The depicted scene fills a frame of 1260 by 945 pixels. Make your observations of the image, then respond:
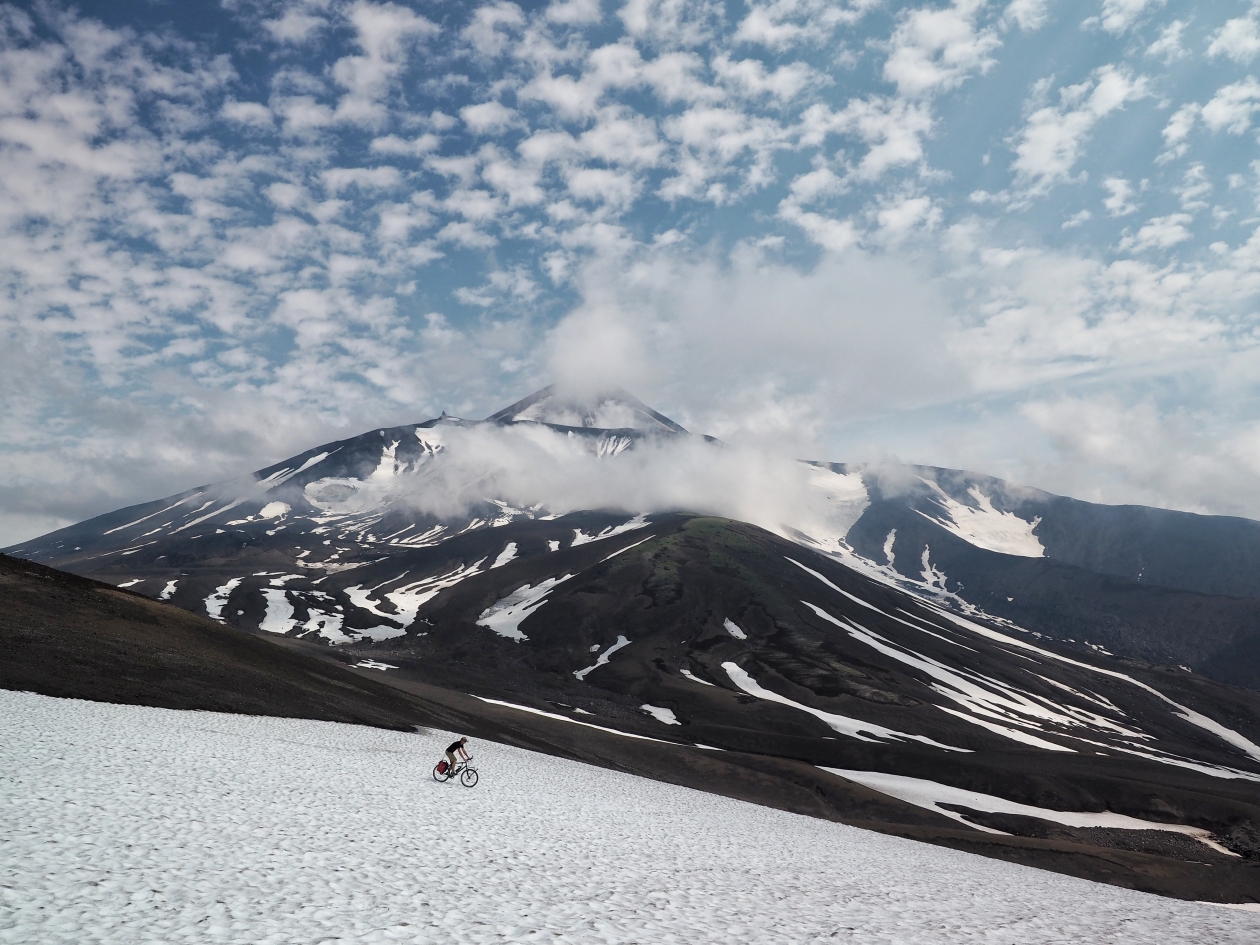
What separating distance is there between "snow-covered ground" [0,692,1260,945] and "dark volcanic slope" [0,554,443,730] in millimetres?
7026

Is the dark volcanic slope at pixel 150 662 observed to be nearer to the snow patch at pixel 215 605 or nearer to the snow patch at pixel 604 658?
the snow patch at pixel 604 658

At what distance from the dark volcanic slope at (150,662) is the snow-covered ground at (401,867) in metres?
7.03

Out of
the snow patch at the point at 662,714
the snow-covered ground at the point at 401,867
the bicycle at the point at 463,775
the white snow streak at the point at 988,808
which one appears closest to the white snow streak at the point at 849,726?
the white snow streak at the point at 988,808

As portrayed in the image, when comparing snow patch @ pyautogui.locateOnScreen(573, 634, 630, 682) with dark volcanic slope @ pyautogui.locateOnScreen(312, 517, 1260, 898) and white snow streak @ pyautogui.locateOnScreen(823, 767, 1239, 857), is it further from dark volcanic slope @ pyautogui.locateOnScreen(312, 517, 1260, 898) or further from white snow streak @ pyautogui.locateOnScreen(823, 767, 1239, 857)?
white snow streak @ pyautogui.locateOnScreen(823, 767, 1239, 857)

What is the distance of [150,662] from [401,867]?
1759 inches

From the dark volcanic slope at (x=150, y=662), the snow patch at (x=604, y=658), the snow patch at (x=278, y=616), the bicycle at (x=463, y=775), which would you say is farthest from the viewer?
the snow patch at (x=278, y=616)

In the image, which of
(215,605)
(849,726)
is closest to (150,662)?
(849,726)

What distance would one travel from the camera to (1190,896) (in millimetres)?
50656

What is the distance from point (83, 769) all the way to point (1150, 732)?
209753 mm

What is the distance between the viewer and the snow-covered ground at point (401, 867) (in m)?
13.6

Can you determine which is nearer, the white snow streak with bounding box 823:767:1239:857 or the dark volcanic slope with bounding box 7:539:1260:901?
the dark volcanic slope with bounding box 7:539:1260:901

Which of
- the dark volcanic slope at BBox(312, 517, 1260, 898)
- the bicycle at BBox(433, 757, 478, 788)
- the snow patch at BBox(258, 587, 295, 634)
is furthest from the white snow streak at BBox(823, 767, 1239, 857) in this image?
the snow patch at BBox(258, 587, 295, 634)

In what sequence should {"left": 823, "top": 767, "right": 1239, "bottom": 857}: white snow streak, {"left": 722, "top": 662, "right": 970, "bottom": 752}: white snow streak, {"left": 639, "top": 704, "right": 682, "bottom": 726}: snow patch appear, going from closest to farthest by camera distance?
{"left": 823, "top": 767, "right": 1239, "bottom": 857}: white snow streak, {"left": 722, "top": 662, "right": 970, "bottom": 752}: white snow streak, {"left": 639, "top": 704, "right": 682, "bottom": 726}: snow patch

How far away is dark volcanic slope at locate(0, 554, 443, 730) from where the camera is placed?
43062mm
